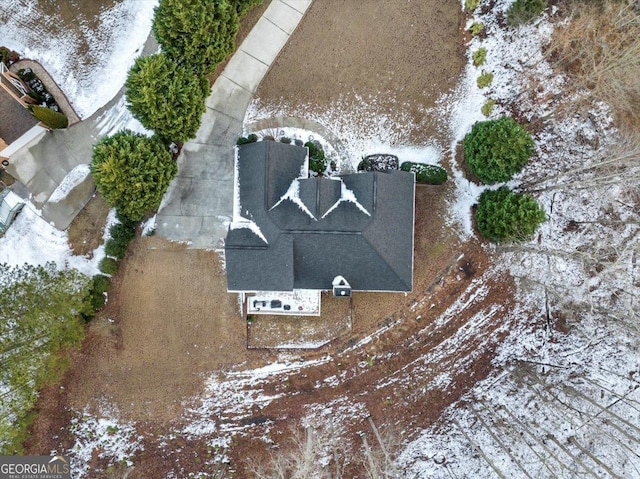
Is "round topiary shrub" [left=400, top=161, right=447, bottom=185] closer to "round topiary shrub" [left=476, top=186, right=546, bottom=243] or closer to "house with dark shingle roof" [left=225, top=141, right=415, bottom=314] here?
"house with dark shingle roof" [left=225, top=141, right=415, bottom=314]

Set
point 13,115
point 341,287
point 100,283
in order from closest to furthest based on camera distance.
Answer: point 341,287
point 13,115
point 100,283

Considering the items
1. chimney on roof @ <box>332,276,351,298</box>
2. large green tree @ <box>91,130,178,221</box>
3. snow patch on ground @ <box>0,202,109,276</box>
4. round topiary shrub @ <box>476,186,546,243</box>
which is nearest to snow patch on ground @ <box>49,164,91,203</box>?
snow patch on ground @ <box>0,202,109,276</box>

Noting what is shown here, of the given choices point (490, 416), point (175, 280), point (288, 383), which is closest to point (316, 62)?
point (175, 280)

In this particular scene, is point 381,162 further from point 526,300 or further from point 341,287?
point 526,300

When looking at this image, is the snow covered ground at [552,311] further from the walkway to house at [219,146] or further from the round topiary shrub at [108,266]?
the round topiary shrub at [108,266]

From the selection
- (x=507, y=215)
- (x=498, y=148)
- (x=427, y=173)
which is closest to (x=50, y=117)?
(x=427, y=173)

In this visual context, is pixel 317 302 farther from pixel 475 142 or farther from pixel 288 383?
pixel 475 142
